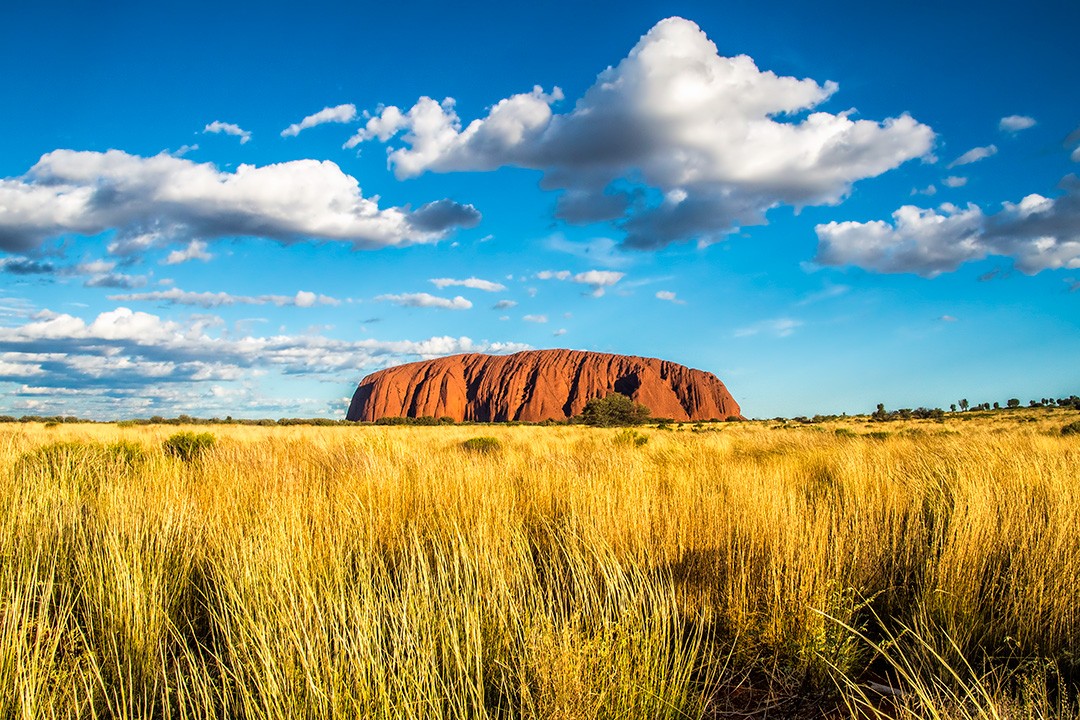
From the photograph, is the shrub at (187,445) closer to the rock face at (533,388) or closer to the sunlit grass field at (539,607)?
the sunlit grass field at (539,607)

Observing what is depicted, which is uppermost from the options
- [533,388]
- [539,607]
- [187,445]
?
[533,388]

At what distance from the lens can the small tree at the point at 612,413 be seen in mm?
52531

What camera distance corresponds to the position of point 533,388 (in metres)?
128

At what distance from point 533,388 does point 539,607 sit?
4946 inches

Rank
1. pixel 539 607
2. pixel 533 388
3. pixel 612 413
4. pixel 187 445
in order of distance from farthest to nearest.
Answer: pixel 533 388 < pixel 612 413 < pixel 187 445 < pixel 539 607

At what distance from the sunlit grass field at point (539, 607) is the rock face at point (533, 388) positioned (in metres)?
115

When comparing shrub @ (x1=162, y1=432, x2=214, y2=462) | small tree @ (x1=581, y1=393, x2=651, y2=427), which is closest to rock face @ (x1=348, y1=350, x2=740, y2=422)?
small tree @ (x1=581, y1=393, x2=651, y2=427)

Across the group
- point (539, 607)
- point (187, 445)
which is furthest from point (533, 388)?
point (539, 607)

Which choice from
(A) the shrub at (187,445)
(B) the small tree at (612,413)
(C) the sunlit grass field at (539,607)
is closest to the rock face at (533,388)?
(B) the small tree at (612,413)

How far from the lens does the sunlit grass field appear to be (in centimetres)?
194

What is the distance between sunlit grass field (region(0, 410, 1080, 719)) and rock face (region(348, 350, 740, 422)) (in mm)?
114557

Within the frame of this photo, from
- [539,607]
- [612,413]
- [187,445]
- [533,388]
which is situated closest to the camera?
[539,607]

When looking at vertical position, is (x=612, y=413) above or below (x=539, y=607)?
below

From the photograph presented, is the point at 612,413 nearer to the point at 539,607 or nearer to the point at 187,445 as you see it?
the point at 187,445
